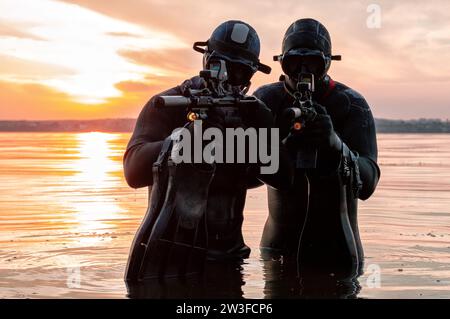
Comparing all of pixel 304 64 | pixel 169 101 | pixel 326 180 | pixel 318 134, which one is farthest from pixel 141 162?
pixel 304 64

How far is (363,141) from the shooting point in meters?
9.26

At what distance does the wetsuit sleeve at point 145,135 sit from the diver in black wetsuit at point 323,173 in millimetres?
1055

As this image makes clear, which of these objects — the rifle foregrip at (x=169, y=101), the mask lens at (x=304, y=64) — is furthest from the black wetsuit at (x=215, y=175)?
the mask lens at (x=304, y=64)

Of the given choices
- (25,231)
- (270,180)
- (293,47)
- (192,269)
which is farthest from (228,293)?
(25,231)

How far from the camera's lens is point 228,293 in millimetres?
8023

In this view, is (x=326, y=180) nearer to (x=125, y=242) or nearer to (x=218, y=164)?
(x=218, y=164)

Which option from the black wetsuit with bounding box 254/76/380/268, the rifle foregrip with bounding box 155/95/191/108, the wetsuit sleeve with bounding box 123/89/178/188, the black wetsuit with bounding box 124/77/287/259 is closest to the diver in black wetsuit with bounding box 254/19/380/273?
the black wetsuit with bounding box 254/76/380/268

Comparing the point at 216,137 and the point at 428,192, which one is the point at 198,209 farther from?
the point at 428,192

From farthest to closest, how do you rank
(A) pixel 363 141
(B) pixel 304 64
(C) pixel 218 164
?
1. (A) pixel 363 141
2. (B) pixel 304 64
3. (C) pixel 218 164

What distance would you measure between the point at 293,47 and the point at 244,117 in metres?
1.30

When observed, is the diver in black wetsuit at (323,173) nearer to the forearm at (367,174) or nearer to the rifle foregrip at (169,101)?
the forearm at (367,174)

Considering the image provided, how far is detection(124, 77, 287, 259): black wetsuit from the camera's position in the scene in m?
8.19

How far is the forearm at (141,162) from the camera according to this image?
8.10m

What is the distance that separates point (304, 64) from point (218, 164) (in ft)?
4.72
